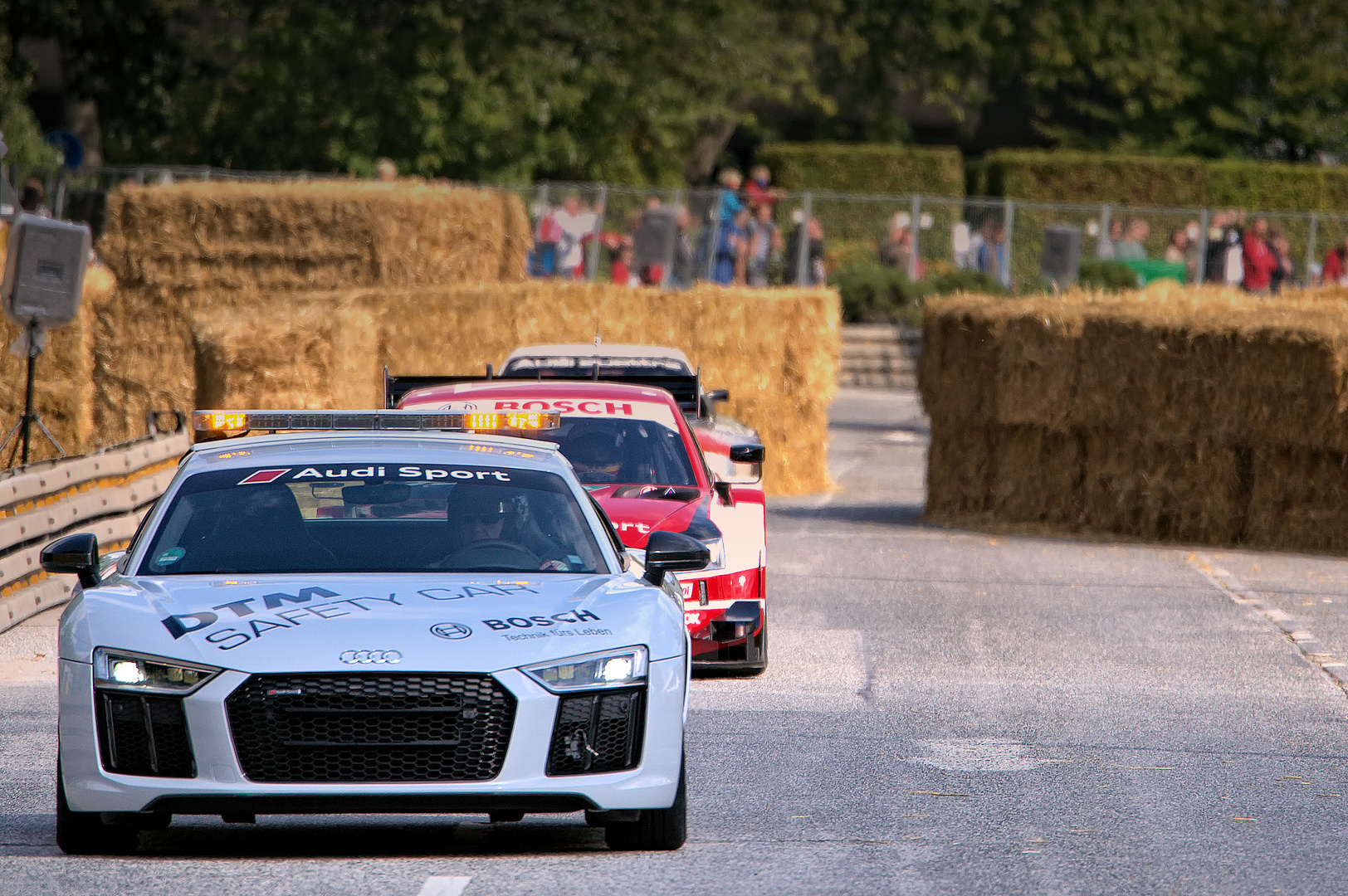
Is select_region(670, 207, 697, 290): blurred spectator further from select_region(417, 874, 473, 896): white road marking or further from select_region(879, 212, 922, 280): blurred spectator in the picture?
select_region(417, 874, 473, 896): white road marking

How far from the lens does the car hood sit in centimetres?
651

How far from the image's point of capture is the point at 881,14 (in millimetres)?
50031

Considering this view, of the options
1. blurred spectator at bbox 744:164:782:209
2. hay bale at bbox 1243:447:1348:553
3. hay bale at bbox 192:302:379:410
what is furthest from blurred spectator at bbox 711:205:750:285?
hay bale at bbox 1243:447:1348:553

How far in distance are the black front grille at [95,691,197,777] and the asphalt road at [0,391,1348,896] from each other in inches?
13.6

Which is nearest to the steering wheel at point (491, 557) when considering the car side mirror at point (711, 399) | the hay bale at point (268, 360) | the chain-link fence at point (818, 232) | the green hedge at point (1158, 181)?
the car side mirror at point (711, 399)

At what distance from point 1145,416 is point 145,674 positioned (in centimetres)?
1348

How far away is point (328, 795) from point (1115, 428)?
1344 centimetres

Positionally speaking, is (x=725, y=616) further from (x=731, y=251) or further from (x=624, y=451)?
(x=731, y=251)

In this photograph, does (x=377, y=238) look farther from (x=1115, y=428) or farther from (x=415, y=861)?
(x=415, y=861)

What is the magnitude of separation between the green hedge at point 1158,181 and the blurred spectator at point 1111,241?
8.17m

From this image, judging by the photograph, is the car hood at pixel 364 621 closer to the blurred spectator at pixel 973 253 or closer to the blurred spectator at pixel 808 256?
the blurred spectator at pixel 808 256

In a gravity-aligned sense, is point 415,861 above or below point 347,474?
Result: below

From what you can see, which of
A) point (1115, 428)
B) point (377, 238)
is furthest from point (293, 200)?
point (1115, 428)

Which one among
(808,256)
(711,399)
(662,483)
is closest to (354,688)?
(662,483)
